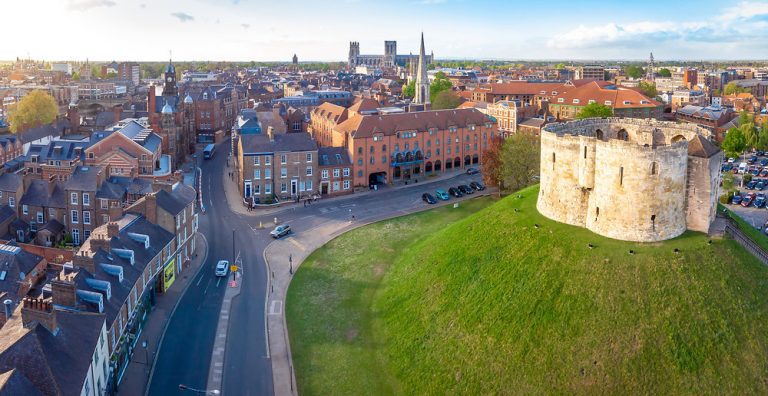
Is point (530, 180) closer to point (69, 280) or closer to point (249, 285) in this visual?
point (249, 285)

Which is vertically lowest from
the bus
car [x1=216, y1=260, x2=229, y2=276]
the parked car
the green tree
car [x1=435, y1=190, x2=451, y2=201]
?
car [x1=216, y1=260, x2=229, y2=276]

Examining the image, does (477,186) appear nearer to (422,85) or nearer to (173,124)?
(173,124)

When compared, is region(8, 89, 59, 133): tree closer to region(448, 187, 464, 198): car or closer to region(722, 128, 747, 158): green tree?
region(448, 187, 464, 198): car

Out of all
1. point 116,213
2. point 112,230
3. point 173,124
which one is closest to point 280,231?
point 116,213

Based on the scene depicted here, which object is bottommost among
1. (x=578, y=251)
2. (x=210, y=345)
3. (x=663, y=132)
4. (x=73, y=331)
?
(x=210, y=345)

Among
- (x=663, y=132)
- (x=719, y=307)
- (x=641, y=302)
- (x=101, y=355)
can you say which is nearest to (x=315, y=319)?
(x=101, y=355)

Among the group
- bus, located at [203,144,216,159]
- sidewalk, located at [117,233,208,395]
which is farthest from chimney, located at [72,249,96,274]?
bus, located at [203,144,216,159]

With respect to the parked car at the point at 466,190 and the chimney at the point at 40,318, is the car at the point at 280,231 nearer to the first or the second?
the parked car at the point at 466,190

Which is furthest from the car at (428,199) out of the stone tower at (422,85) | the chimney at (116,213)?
the stone tower at (422,85)
